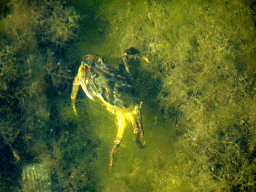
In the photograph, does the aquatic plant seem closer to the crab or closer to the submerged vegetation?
the submerged vegetation

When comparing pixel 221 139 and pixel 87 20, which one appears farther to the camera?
pixel 87 20

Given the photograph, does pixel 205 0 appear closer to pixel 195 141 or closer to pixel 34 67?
pixel 195 141

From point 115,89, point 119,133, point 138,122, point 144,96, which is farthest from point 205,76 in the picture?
point 119,133

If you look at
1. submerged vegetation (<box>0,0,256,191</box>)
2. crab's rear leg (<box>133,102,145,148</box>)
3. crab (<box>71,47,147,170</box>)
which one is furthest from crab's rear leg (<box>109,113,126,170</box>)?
crab's rear leg (<box>133,102,145,148</box>)

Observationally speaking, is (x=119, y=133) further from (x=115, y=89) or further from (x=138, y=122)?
(x=115, y=89)

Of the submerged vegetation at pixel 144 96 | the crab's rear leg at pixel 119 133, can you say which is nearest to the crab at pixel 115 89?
the crab's rear leg at pixel 119 133

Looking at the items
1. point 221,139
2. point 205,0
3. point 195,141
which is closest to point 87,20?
point 205,0
